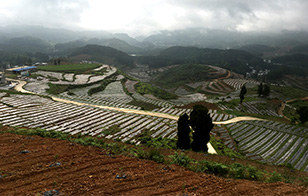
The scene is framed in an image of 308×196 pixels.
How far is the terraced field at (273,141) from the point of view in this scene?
28.3m

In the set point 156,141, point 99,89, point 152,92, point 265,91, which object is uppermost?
point 265,91

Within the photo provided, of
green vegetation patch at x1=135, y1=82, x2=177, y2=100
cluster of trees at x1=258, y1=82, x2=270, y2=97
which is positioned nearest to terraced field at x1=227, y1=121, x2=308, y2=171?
cluster of trees at x1=258, y1=82, x2=270, y2=97

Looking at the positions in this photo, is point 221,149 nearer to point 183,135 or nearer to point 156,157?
point 183,135

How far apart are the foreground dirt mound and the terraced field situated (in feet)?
70.7

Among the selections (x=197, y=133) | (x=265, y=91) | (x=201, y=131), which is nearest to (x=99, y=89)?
(x=197, y=133)

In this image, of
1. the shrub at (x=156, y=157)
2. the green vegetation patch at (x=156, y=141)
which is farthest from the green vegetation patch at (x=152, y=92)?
the shrub at (x=156, y=157)

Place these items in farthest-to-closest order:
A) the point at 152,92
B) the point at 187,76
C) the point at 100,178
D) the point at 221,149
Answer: the point at 187,76, the point at 152,92, the point at 221,149, the point at 100,178

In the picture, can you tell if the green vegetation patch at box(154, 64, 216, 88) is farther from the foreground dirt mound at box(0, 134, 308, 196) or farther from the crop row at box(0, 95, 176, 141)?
the foreground dirt mound at box(0, 134, 308, 196)

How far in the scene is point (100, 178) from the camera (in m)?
10.3

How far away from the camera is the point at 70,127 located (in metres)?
26.9

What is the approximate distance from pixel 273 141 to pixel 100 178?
3564 cm

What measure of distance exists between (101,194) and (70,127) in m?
20.8

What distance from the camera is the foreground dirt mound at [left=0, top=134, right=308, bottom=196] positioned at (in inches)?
367

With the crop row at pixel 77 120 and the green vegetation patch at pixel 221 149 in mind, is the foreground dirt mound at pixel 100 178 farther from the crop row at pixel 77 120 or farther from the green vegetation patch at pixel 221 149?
the green vegetation patch at pixel 221 149
